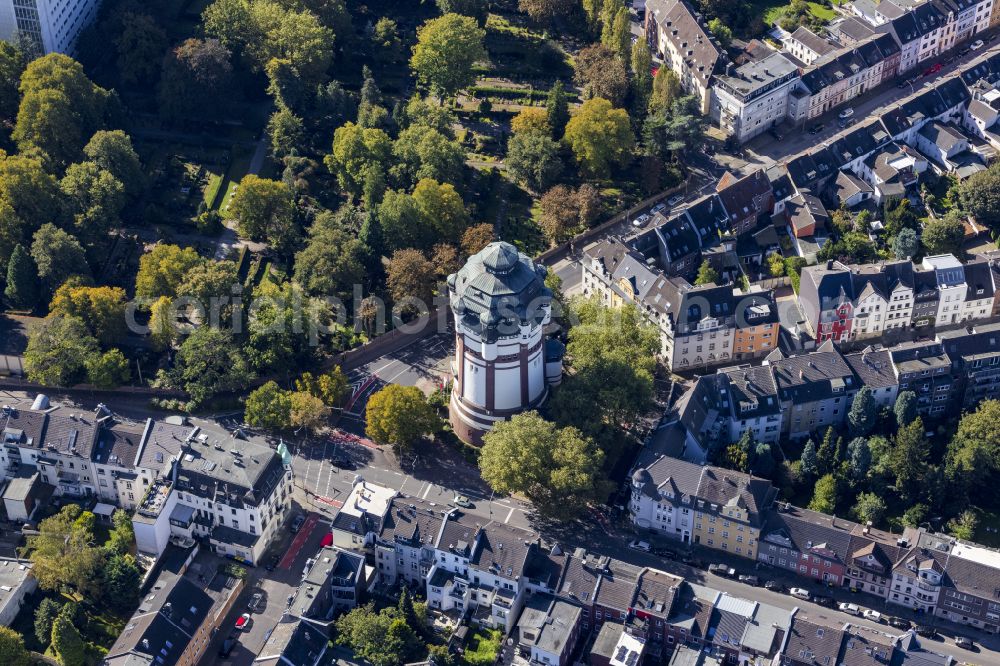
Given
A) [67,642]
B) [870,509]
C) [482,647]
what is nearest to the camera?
[67,642]

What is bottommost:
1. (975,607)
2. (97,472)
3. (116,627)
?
(116,627)

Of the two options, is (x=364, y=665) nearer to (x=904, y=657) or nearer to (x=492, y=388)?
(x=492, y=388)

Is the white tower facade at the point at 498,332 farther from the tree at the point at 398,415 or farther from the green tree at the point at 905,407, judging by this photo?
the green tree at the point at 905,407

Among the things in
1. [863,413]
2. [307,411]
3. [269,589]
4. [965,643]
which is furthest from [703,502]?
[269,589]

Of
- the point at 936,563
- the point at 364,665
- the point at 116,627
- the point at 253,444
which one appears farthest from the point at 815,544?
the point at 116,627

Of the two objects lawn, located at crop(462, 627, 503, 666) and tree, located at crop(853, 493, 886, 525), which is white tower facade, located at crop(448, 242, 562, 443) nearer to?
lawn, located at crop(462, 627, 503, 666)

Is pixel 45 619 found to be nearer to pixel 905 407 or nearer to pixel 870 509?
pixel 870 509

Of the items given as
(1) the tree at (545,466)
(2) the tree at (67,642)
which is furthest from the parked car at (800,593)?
(2) the tree at (67,642)
